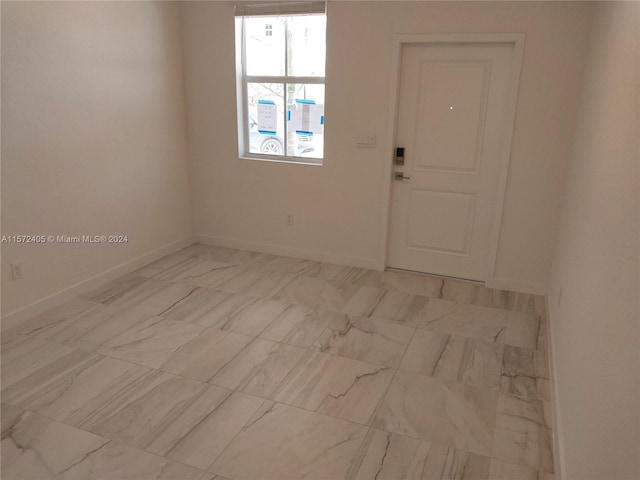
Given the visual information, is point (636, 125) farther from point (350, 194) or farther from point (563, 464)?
point (350, 194)

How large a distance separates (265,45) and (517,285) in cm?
308

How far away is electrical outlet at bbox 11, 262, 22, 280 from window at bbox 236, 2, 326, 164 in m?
2.19

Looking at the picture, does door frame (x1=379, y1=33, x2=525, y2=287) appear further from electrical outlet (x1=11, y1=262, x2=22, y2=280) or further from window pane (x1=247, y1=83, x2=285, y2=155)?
electrical outlet (x1=11, y1=262, x2=22, y2=280)

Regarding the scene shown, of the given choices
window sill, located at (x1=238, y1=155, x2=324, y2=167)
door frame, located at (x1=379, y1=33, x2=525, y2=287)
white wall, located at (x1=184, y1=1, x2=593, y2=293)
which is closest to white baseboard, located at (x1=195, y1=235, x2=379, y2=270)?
white wall, located at (x1=184, y1=1, x2=593, y2=293)

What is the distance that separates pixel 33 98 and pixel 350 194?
8.26ft

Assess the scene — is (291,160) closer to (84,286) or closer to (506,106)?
(506,106)

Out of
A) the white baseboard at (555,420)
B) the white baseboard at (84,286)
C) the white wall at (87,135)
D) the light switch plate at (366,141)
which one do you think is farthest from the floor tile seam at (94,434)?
the light switch plate at (366,141)

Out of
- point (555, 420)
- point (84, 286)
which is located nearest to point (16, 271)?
point (84, 286)

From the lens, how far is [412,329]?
3303 millimetres

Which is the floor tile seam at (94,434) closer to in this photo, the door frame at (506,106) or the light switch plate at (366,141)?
the door frame at (506,106)

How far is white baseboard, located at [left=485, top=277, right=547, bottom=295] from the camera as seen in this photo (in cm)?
393

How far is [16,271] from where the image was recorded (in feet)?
10.4

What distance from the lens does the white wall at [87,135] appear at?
306 centimetres

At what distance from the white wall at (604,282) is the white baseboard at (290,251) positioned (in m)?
1.82
